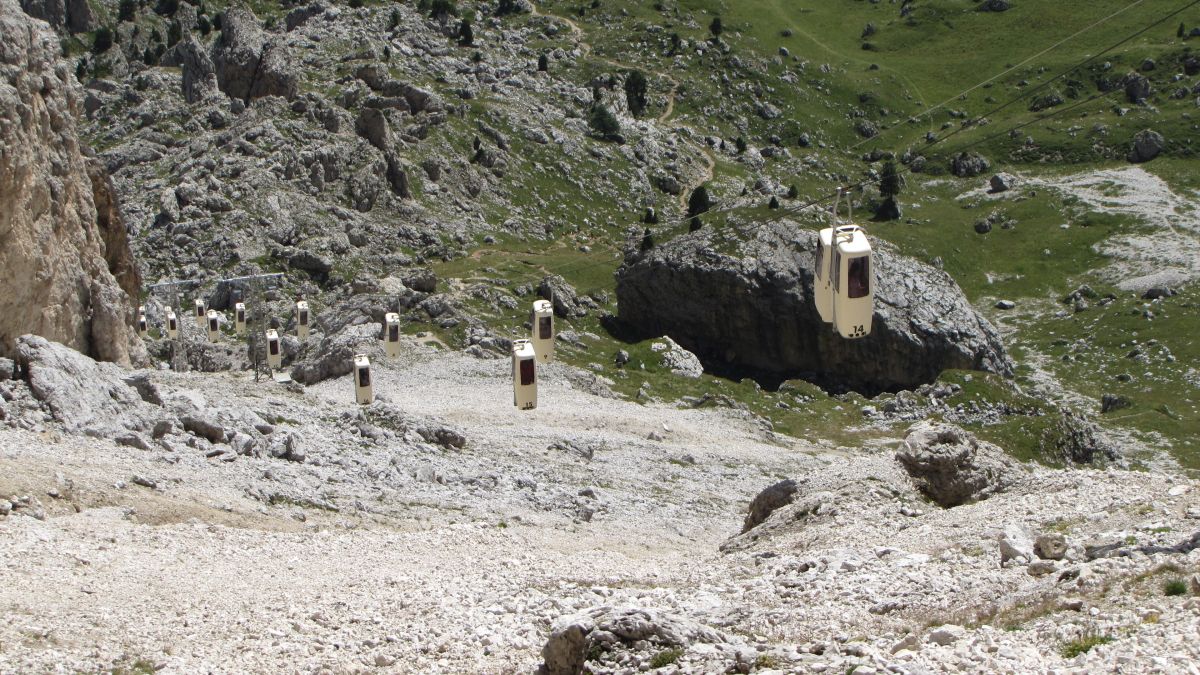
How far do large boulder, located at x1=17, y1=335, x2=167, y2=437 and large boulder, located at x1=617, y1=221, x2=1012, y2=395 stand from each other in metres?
53.1

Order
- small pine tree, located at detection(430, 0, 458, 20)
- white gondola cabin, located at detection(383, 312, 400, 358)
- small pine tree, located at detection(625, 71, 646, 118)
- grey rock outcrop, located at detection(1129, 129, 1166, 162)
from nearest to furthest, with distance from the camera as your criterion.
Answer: white gondola cabin, located at detection(383, 312, 400, 358) → grey rock outcrop, located at detection(1129, 129, 1166, 162) → small pine tree, located at detection(625, 71, 646, 118) → small pine tree, located at detection(430, 0, 458, 20)

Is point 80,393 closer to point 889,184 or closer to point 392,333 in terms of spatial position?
point 392,333

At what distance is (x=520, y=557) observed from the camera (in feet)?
91.4

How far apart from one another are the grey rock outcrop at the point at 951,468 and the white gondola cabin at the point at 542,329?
15516 mm

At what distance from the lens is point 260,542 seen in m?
27.0

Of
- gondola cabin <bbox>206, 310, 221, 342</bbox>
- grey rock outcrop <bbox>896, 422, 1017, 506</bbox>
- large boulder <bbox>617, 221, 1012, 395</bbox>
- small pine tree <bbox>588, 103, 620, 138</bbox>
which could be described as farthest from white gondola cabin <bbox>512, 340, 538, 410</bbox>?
small pine tree <bbox>588, 103, 620, 138</bbox>

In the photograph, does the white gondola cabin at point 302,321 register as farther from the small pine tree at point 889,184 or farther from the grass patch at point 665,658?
the small pine tree at point 889,184

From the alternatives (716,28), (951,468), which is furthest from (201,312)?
(716,28)

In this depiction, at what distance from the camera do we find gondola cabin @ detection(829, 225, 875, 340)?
2408cm

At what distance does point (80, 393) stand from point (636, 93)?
114 metres

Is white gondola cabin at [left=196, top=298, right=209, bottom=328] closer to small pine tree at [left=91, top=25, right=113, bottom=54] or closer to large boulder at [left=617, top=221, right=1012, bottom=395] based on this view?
large boulder at [left=617, top=221, right=1012, bottom=395]

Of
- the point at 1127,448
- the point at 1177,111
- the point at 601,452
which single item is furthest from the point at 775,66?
the point at 601,452

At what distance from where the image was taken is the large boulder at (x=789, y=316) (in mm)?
80125

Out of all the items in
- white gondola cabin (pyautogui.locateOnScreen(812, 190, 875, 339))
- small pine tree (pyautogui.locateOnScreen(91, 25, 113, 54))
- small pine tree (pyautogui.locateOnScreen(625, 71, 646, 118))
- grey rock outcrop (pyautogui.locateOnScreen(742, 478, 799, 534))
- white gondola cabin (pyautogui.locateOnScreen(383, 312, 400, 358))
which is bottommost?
grey rock outcrop (pyautogui.locateOnScreen(742, 478, 799, 534))
